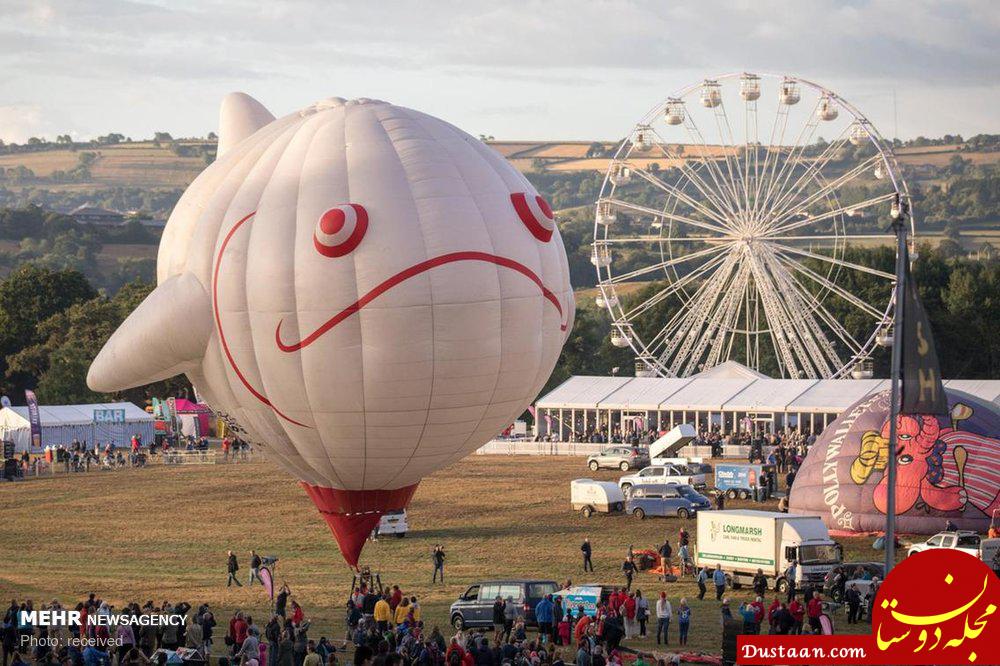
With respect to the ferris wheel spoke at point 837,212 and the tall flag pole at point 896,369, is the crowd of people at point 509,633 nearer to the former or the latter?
the tall flag pole at point 896,369

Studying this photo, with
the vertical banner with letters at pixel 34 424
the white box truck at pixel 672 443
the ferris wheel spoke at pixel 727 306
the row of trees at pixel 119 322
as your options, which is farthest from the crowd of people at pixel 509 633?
the row of trees at pixel 119 322

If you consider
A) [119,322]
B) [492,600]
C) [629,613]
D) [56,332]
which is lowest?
[629,613]

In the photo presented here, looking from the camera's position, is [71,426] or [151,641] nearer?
[151,641]

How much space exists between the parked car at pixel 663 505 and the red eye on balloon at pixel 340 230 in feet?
66.0

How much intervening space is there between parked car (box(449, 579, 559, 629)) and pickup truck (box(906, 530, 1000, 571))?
9953 mm

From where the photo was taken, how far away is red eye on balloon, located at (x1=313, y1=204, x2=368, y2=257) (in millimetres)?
25375

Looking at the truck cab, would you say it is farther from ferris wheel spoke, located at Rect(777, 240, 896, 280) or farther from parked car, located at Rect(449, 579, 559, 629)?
ferris wheel spoke, located at Rect(777, 240, 896, 280)

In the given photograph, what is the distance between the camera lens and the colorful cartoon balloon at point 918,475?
38156 millimetres

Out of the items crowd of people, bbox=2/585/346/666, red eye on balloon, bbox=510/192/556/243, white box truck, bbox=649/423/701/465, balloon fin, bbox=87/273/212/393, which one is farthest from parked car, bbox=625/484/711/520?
balloon fin, bbox=87/273/212/393

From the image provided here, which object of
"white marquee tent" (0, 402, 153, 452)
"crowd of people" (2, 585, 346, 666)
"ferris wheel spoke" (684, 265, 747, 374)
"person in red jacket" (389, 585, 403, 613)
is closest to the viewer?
"crowd of people" (2, 585, 346, 666)

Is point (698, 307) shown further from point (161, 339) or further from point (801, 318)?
point (161, 339)

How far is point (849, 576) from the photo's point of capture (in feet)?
102

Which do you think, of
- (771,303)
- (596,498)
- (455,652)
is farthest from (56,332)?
(455,652)

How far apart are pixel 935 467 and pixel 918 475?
465 mm
